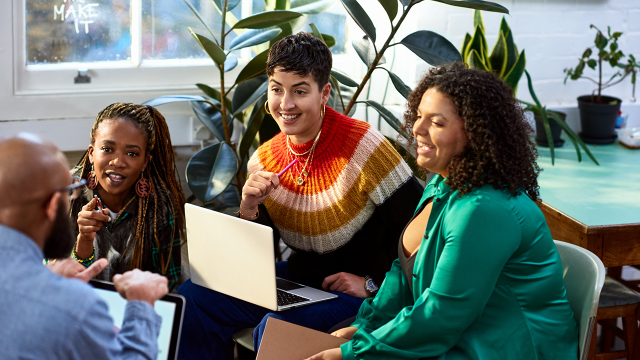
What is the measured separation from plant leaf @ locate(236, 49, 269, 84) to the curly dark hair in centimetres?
93

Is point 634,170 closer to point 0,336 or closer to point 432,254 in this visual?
point 432,254

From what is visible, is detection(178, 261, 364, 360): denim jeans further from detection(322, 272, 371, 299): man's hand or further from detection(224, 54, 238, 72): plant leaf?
detection(224, 54, 238, 72): plant leaf

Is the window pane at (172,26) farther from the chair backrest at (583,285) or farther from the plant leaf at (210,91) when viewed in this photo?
the chair backrest at (583,285)

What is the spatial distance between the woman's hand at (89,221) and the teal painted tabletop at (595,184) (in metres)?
1.42

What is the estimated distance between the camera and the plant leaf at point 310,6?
2.22 m

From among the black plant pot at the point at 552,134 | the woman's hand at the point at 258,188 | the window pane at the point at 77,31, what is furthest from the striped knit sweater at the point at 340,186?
the black plant pot at the point at 552,134

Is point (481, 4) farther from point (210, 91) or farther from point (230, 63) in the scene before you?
point (210, 91)

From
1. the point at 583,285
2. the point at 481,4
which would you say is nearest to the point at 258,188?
the point at 583,285

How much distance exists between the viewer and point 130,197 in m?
1.70

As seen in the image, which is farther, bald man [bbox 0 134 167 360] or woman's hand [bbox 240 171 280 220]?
woman's hand [bbox 240 171 280 220]

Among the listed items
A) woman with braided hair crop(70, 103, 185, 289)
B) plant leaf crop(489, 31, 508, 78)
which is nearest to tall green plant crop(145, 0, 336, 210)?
woman with braided hair crop(70, 103, 185, 289)

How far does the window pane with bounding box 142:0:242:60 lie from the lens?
2467 mm

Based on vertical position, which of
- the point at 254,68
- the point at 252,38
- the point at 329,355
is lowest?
the point at 329,355

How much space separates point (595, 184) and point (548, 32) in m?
0.88
